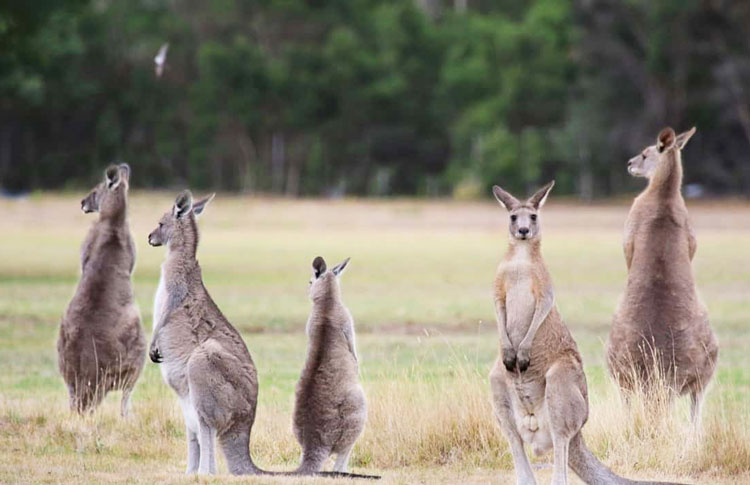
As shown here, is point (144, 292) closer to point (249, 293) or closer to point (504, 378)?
point (249, 293)

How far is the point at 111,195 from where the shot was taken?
481 inches

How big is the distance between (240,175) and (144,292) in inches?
1508

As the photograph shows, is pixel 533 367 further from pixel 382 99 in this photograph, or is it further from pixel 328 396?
pixel 382 99

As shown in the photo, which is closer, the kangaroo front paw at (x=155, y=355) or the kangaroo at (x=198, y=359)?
the kangaroo at (x=198, y=359)

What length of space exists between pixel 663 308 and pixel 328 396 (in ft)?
9.20

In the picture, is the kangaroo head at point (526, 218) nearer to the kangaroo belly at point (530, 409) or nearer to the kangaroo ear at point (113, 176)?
the kangaroo belly at point (530, 409)

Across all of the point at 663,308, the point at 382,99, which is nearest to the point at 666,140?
the point at 663,308

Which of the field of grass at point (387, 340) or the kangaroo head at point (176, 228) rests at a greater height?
the kangaroo head at point (176, 228)

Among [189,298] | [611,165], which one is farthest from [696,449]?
[611,165]

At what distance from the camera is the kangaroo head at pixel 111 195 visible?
466 inches

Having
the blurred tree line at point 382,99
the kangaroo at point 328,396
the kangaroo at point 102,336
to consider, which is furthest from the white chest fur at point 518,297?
the blurred tree line at point 382,99

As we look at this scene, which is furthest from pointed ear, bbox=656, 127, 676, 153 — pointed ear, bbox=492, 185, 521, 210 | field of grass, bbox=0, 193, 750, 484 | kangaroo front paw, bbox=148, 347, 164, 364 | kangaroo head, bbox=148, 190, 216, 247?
kangaroo front paw, bbox=148, 347, 164, 364

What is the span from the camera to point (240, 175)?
61.0m

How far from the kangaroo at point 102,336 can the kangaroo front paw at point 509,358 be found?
389cm
